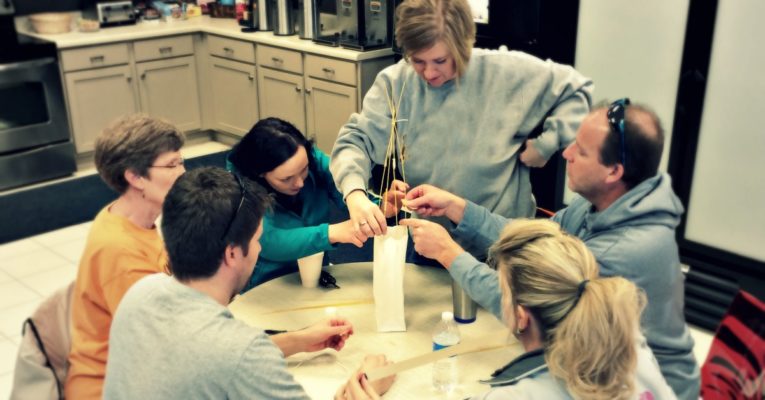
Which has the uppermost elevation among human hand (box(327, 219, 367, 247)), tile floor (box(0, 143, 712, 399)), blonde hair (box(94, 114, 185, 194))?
blonde hair (box(94, 114, 185, 194))

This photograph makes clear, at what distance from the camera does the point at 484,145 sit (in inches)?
86.9

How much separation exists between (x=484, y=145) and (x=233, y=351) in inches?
43.9

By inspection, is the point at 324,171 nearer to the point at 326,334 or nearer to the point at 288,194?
the point at 288,194

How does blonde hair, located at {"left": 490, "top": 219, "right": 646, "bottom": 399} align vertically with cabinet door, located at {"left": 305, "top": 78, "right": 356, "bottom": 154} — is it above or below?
above

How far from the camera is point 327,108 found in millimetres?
4906

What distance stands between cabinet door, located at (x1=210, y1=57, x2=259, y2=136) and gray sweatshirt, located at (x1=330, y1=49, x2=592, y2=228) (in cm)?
334

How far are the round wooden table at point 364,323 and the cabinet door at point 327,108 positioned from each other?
2.43 m

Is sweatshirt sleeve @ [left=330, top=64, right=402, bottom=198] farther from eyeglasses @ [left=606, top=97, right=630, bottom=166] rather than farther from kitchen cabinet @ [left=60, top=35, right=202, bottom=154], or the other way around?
kitchen cabinet @ [left=60, top=35, right=202, bottom=154]

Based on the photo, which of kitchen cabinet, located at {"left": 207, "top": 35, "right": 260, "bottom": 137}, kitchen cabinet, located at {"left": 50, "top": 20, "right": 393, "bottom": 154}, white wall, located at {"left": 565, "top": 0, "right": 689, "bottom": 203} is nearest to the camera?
white wall, located at {"left": 565, "top": 0, "right": 689, "bottom": 203}

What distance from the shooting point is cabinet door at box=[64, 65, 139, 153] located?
16.9 feet

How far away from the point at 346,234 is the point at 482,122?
507mm

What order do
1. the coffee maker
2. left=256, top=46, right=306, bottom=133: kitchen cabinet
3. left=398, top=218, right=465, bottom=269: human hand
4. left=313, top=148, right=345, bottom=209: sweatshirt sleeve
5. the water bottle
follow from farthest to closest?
left=256, top=46, right=306, bottom=133: kitchen cabinet
the coffee maker
left=313, top=148, right=345, bottom=209: sweatshirt sleeve
left=398, top=218, right=465, bottom=269: human hand
the water bottle

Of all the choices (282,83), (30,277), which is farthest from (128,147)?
(282,83)

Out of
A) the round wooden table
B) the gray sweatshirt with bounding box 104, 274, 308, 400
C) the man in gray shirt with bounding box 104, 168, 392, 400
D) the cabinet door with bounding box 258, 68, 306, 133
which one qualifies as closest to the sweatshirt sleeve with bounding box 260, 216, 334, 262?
the round wooden table
